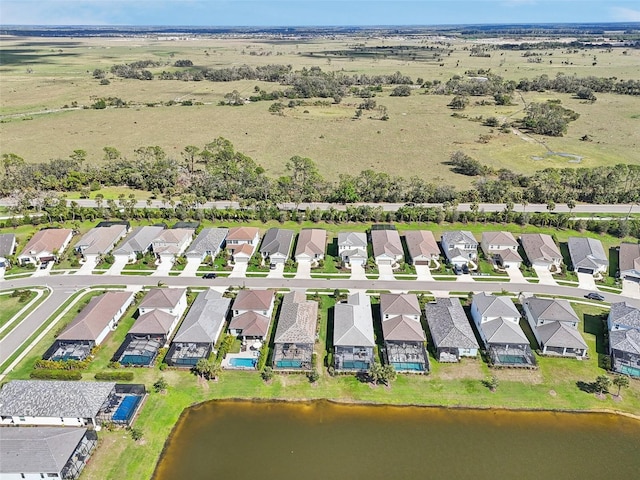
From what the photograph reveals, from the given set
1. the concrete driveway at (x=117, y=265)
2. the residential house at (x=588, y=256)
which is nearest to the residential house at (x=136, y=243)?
the concrete driveway at (x=117, y=265)

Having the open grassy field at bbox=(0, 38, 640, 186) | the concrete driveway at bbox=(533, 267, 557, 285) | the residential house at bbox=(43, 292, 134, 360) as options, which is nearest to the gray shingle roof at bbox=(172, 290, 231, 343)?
the residential house at bbox=(43, 292, 134, 360)

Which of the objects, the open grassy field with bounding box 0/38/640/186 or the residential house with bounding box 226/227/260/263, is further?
the open grassy field with bounding box 0/38/640/186

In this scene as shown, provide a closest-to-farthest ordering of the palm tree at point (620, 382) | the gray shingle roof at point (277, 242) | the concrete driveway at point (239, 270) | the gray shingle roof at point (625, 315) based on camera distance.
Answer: the palm tree at point (620, 382) → the gray shingle roof at point (625, 315) → the concrete driveway at point (239, 270) → the gray shingle roof at point (277, 242)

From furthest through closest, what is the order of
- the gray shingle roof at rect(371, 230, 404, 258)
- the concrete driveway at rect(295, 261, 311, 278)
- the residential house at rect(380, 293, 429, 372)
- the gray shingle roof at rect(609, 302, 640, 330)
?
1. the gray shingle roof at rect(371, 230, 404, 258)
2. the concrete driveway at rect(295, 261, 311, 278)
3. the gray shingle roof at rect(609, 302, 640, 330)
4. the residential house at rect(380, 293, 429, 372)

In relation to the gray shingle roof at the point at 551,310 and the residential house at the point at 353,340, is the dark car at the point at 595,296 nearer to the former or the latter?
the gray shingle roof at the point at 551,310

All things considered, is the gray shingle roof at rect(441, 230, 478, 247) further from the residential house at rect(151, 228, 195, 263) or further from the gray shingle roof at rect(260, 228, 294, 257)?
the residential house at rect(151, 228, 195, 263)

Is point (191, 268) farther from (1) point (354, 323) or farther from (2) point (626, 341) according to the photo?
(2) point (626, 341)
